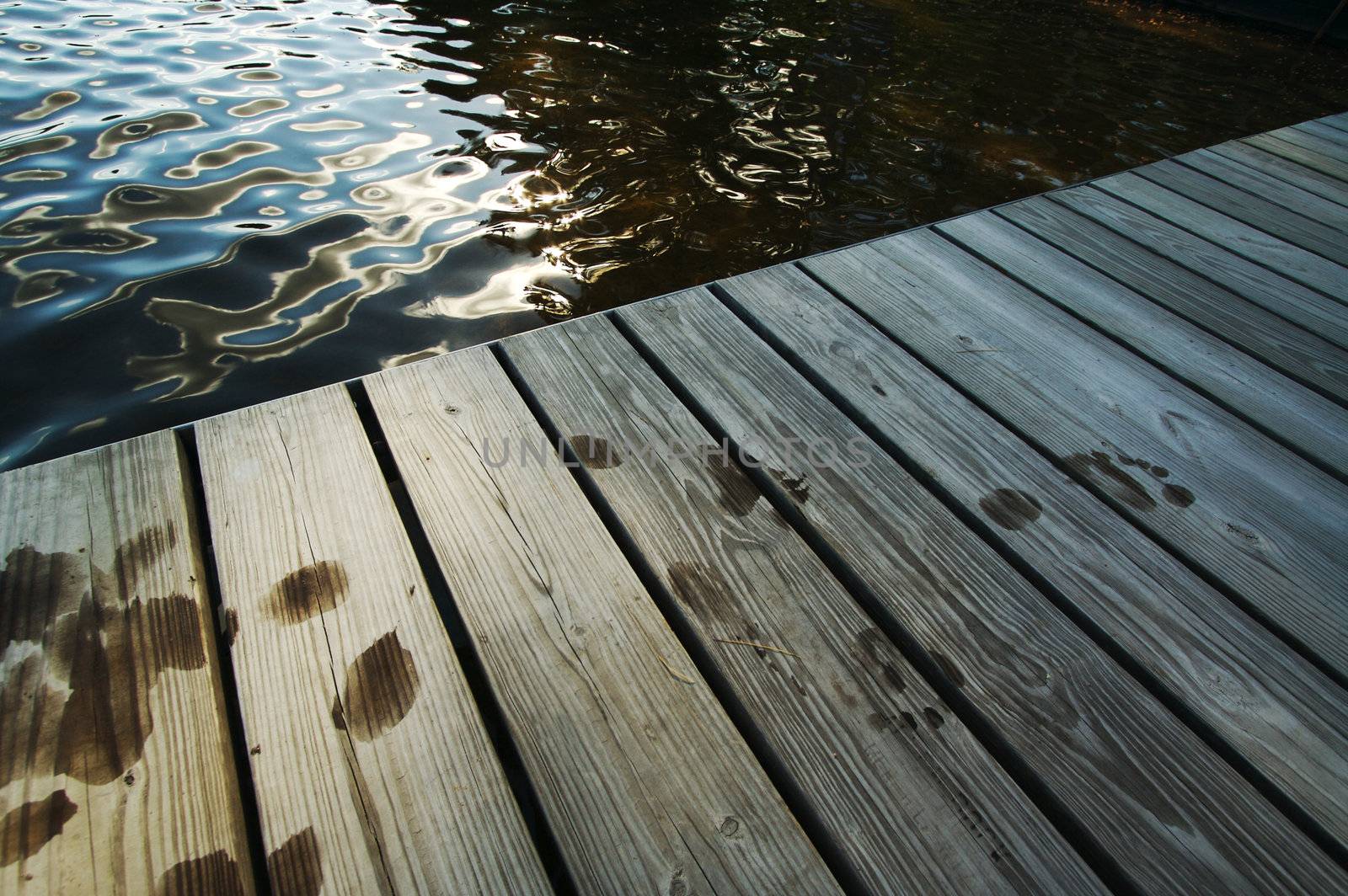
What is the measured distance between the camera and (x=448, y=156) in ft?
11.0

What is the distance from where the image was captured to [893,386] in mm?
1605

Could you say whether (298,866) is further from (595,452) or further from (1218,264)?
(1218,264)

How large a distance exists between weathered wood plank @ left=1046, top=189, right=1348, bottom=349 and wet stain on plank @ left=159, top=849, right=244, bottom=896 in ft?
8.35

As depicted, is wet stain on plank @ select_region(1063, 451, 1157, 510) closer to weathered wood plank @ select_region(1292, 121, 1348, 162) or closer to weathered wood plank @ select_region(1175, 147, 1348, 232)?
weathered wood plank @ select_region(1175, 147, 1348, 232)

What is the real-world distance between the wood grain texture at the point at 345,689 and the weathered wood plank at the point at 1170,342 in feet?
5.70

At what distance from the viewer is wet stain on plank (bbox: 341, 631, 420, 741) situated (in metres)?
1.00

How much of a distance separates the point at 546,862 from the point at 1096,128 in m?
4.76

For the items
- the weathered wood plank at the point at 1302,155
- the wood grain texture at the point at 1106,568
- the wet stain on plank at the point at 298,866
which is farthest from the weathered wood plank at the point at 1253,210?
the wet stain on plank at the point at 298,866

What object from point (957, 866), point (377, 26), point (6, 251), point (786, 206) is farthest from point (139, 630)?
point (377, 26)

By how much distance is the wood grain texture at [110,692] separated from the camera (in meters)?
0.87

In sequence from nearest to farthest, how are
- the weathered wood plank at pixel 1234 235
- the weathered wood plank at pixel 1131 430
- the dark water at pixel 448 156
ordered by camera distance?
→ the weathered wood plank at pixel 1131 430 < the weathered wood plank at pixel 1234 235 < the dark water at pixel 448 156

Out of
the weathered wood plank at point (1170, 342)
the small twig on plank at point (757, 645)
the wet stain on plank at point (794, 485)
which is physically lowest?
the small twig on plank at point (757, 645)

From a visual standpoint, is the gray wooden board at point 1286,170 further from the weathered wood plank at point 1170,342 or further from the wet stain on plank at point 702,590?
the wet stain on plank at point 702,590

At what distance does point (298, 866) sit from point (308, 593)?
41 centimetres
